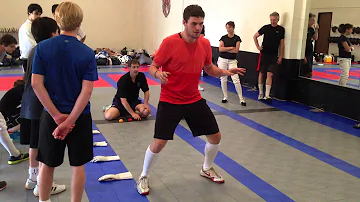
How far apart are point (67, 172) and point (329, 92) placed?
4.95 metres

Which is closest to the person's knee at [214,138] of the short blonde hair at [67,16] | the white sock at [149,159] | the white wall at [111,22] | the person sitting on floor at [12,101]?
the white sock at [149,159]

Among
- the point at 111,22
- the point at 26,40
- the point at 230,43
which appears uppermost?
the point at 111,22

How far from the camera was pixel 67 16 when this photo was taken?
2.10 metres

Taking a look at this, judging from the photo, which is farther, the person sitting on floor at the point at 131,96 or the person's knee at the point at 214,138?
the person sitting on floor at the point at 131,96

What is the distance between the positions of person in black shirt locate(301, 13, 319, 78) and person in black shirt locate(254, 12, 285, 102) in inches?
19.2

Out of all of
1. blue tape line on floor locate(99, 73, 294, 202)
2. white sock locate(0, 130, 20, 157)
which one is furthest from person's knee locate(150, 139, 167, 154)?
white sock locate(0, 130, 20, 157)

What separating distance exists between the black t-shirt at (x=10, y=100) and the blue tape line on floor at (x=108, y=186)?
1178 mm

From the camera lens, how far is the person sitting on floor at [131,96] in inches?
208

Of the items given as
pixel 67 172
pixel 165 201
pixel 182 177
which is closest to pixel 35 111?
pixel 67 172

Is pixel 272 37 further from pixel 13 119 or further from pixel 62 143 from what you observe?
pixel 62 143

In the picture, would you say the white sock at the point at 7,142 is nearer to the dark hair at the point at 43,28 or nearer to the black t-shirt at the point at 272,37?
the dark hair at the point at 43,28

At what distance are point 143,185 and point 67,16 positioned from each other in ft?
5.55

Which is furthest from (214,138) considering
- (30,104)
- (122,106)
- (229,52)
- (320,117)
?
(229,52)

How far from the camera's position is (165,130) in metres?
2.97
